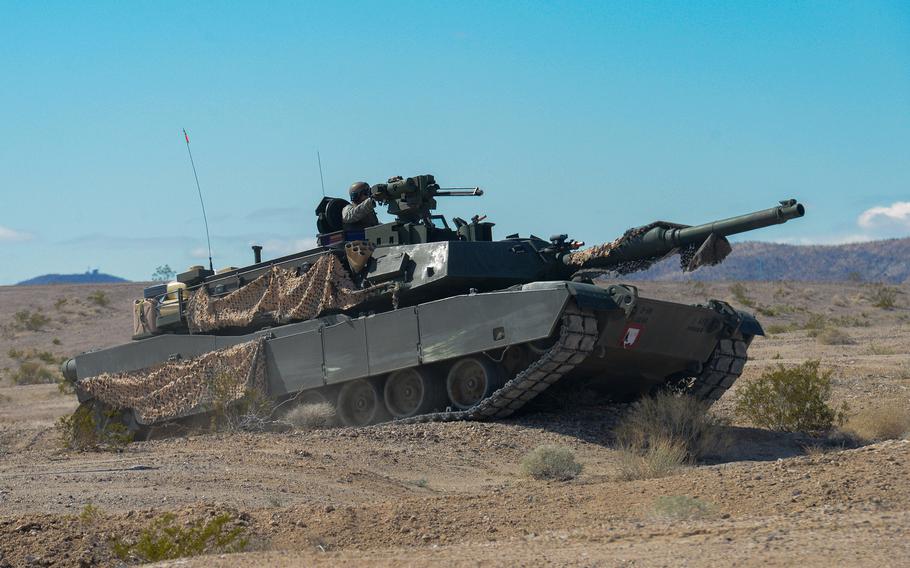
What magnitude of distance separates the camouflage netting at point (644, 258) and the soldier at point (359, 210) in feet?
10.3

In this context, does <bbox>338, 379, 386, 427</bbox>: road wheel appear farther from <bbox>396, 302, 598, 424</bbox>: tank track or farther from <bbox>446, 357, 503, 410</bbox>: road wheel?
<bbox>396, 302, 598, 424</bbox>: tank track

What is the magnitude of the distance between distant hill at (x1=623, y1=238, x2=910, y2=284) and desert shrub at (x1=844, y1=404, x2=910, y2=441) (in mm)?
98275

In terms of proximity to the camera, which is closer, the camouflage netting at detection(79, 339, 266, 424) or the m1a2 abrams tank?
the m1a2 abrams tank

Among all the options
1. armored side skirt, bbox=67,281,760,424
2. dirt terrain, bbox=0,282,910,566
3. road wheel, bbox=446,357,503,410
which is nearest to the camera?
dirt terrain, bbox=0,282,910,566

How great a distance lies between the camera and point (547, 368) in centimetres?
1377

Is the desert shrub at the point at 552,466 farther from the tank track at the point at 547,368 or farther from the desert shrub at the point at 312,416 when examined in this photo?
the desert shrub at the point at 312,416

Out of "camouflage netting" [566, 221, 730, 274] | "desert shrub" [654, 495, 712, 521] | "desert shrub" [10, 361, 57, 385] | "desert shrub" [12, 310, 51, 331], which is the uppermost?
"desert shrub" [12, 310, 51, 331]

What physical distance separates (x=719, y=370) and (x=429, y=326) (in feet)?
13.1

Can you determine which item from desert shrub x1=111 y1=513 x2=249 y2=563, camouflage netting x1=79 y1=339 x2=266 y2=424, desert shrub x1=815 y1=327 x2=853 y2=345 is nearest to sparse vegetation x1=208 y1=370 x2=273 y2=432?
camouflage netting x1=79 y1=339 x2=266 y2=424

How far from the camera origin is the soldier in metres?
17.3

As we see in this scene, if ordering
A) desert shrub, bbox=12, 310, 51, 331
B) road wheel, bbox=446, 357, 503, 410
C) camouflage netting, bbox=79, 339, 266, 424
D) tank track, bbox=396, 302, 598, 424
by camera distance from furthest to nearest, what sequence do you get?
desert shrub, bbox=12, 310, 51, 331 → camouflage netting, bbox=79, 339, 266, 424 → road wheel, bbox=446, 357, 503, 410 → tank track, bbox=396, 302, 598, 424

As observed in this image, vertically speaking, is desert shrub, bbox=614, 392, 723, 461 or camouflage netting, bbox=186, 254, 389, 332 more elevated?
camouflage netting, bbox=186, 254, 389, 332

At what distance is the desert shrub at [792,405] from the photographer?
1489 centimetres

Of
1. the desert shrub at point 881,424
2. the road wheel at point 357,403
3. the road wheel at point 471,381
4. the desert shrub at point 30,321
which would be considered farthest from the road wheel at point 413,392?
the desert shrub at point 30,321
